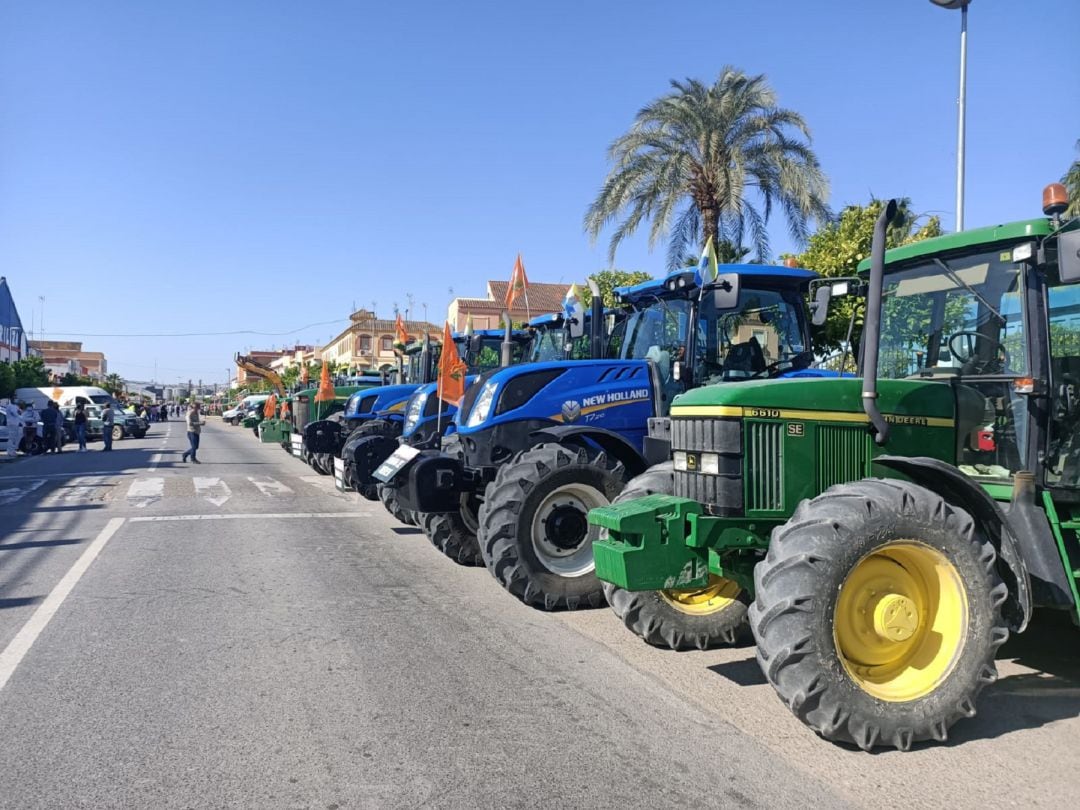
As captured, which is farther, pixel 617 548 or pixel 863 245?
pixel 863 245

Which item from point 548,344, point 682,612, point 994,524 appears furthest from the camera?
point 548,344

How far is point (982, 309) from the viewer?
206 inches

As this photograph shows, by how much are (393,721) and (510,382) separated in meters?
3.93

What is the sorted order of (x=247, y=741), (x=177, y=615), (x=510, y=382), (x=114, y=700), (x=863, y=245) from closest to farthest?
(x=247, y=741), (x=114, y=700), (x=177, y=615), (x=510, y=382), (x=863, y=245)

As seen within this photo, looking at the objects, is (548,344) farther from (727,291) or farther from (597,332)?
(727,291)

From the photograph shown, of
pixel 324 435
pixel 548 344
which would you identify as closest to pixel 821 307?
pixel 548 344

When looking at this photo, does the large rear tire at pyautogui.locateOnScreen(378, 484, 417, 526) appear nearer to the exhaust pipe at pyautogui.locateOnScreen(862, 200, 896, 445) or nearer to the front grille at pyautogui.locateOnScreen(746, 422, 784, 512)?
the front grille at pyautogui.locateOnScreen(746, 422, 784, 512)

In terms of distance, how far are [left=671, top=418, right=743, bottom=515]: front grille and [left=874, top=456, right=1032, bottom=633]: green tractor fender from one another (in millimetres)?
776

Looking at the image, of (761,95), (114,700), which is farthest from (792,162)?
(114,700)

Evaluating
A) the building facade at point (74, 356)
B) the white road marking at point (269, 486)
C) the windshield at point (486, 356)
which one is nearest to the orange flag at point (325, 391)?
the white road marking at point (269, 486)

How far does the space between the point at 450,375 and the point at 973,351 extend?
641cm

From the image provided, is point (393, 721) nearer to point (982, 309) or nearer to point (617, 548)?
point (617, 548)

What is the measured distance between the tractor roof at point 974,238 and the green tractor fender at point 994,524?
145 cm

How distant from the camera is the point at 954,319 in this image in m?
5.41
